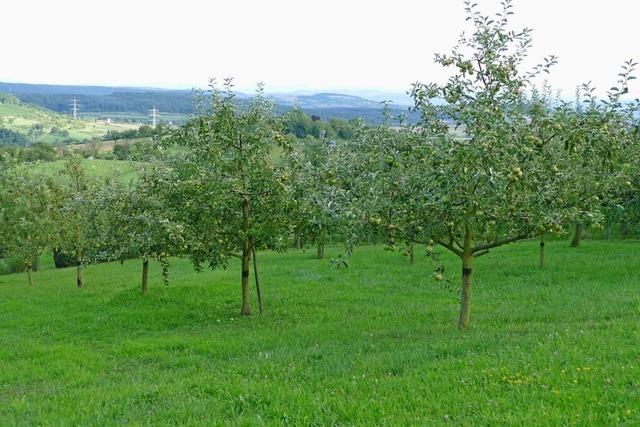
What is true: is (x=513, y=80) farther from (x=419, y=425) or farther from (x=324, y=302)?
(x=324, y=302)

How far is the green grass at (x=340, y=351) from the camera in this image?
302 inches

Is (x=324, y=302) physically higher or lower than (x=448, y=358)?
lower

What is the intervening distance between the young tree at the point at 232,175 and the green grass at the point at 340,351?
270cm

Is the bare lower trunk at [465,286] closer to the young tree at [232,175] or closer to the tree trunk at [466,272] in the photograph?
the tree trunk at [466,272]

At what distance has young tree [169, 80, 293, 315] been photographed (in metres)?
16.5

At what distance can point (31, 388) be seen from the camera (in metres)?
11.2

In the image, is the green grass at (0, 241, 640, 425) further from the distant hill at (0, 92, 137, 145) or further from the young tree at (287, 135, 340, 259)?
the distant hill at (0, 92, 137, 145)

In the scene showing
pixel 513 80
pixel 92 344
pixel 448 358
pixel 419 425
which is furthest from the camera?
pixel 92 344

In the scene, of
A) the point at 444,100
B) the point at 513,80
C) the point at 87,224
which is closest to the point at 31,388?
the point at 444,100

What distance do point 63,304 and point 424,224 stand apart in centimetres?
1659

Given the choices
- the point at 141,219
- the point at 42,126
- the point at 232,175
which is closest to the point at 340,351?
A: the point at 232,175

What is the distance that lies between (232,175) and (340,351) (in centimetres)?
687

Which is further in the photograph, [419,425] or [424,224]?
[424,224]

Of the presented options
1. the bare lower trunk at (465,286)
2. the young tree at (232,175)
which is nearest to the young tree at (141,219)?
the young tree at (232,175)
